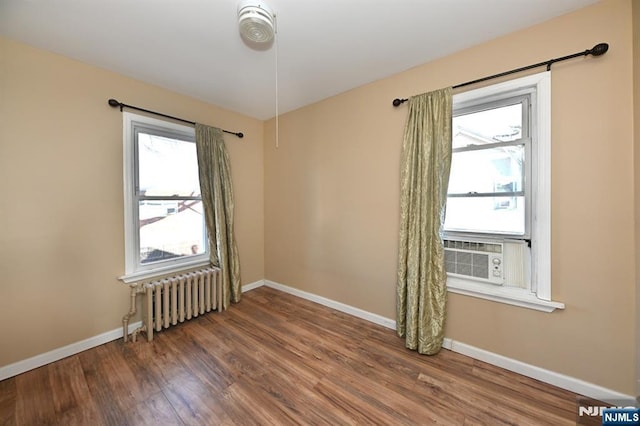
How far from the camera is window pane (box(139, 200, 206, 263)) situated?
8.10 feet

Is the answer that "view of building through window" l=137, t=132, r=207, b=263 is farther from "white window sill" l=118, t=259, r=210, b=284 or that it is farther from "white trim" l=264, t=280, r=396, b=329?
"white trim" l=264, t=280, r=396, b=329

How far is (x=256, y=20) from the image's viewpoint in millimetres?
1455

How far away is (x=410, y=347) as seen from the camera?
78.7 inches

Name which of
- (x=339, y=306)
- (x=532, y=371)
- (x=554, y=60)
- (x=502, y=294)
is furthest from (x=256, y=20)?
(x=532, y=371)

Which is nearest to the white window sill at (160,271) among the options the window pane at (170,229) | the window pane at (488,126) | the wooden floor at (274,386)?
the window pane at (170,229)

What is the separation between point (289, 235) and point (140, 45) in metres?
2.45

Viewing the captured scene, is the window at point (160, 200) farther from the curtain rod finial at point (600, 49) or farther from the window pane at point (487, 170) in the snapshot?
the curtain rod finial at point (600, 49)

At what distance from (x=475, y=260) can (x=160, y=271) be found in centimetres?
314

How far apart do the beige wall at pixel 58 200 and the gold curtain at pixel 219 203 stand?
688mm

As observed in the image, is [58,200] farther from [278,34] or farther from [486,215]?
[486,215]

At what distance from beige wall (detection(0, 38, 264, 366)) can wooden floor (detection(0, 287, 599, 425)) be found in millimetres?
398

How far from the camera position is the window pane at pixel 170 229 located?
247 centimetres

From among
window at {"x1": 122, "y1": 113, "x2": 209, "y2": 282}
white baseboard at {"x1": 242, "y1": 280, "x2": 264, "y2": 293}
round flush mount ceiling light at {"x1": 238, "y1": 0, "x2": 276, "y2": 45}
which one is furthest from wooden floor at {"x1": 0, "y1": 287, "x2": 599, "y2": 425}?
round flush mount ceiling light at {"x1": 238, "y1": 0, "x2": 276, "y2": 45}

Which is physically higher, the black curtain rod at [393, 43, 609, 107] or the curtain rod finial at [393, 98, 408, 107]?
the curtain rod finial at [393, 98, 408, 107]
